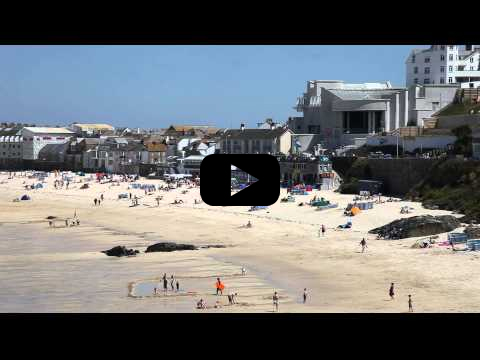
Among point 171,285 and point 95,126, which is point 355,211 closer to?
point 171,285

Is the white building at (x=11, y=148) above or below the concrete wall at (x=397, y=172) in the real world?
above

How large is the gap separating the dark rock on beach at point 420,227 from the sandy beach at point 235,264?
600mm

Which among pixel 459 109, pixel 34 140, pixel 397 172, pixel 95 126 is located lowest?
pixel 397 172

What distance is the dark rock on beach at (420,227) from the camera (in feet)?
76.7

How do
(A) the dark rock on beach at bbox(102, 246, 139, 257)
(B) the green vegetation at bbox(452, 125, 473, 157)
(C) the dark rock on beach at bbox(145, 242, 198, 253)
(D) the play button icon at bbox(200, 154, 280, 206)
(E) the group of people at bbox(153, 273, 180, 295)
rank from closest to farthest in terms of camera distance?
(D) the play button icon at bbox(200, 154, 280, 206) < (E) the group of people at bbox(153, 273, 180, 295) < (A) the dark rock on beach at bbox(102, 246, 139, 257) < (C) the dark rock on beach at bbox(145, 242, 198, 253) < (B) the green vegetation at bbox(452, 125, 473, 157)

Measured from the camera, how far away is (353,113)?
156 ft

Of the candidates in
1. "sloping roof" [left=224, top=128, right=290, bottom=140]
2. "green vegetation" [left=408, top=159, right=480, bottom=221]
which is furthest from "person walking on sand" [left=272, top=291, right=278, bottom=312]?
"sloping roof" [left=224, top=128, right=290, bottom=140]

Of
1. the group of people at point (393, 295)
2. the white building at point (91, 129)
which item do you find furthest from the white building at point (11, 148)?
the group of people at point (393, 295)

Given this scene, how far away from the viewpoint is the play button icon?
2.31 meters

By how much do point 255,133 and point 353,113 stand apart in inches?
276

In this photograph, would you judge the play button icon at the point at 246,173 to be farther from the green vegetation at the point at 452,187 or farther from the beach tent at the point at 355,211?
the beach tent at the point at 355,211

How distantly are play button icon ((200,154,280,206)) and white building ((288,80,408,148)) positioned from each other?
4402cm

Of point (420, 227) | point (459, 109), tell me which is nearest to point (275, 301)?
point (420, 227)

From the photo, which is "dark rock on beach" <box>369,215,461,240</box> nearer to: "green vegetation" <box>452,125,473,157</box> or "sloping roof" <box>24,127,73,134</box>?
"green vegetation" <box>452,125,473,157</box>
